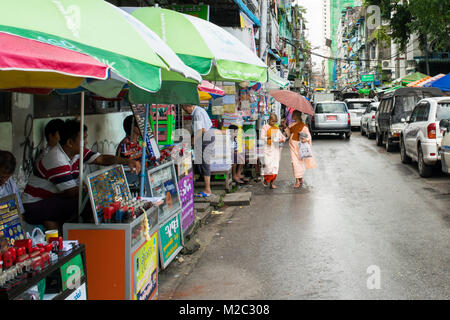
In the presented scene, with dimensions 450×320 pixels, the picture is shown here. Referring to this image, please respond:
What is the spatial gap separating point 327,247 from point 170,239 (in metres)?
2.07

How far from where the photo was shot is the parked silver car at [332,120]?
23.0 metres

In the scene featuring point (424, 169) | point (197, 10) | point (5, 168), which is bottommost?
point (424, 169)

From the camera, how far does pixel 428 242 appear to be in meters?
6.24

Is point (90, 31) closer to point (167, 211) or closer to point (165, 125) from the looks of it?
point (167, 211)

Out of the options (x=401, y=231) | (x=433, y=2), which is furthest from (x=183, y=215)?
(x=433, y=2)

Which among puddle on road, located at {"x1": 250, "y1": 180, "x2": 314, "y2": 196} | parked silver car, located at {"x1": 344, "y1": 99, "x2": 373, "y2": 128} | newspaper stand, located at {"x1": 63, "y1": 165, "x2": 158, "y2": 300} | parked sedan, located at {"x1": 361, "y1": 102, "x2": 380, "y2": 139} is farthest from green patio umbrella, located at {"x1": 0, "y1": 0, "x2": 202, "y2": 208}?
parked silver car, located at {"x1": 344, "y1": 99, "x2": 373, "y2": 128}

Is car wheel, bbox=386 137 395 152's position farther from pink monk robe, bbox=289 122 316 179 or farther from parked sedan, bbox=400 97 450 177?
pink monk robe, bbox=289 122 316 179

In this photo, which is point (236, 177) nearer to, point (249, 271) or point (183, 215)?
point (183, 215)

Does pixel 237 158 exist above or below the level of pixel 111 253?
above

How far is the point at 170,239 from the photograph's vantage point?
5.60 meters

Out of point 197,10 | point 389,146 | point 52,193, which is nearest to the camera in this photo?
point 52,193

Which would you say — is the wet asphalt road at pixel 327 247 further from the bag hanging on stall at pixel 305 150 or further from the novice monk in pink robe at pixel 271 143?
the bag hanging on stall at pixel 305 150

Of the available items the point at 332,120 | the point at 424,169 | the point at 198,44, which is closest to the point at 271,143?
the point at 424,169

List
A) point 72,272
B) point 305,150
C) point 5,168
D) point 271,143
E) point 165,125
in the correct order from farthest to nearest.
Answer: point 305,150 < point 271,143 < point 165,125 < point 5,168 < point 72,272
